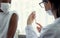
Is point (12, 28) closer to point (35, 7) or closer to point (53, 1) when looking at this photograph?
point (53, 1)

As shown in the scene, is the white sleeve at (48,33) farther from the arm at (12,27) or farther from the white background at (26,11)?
the white background at (26,11)

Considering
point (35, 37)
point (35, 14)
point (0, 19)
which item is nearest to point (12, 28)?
point (0, 19)

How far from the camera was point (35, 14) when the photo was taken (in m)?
1.93

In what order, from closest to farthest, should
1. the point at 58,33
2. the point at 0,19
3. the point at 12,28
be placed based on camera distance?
the point at 58,33, the point at 12,28, the point at 0,19

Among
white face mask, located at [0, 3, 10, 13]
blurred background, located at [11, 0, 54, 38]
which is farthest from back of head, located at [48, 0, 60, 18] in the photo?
blurred background, located at [11, 0, 54, 38]

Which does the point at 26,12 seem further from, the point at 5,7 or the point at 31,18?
the point at 5,7

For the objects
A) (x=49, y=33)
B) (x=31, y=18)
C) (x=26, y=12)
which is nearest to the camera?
(x=49, y=33)

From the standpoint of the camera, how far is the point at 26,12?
6.93 feet

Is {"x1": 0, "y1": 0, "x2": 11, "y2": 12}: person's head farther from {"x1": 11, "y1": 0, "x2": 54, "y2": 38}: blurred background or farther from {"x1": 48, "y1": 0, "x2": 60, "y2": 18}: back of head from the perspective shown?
{"x1": 48, "y1": 0, "x2": 60, "y2": 18}: back of head

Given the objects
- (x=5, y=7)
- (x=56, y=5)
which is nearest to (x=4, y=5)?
(x=5, y=7)

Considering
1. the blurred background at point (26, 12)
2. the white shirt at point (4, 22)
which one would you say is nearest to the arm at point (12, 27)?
the white shirt at point (4, 22)

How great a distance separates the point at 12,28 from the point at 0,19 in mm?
227

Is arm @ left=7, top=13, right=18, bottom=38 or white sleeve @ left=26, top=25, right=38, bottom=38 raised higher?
arm @ left=7, top=13, right=18, bottom=38

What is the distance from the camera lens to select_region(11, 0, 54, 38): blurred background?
6.77ft
